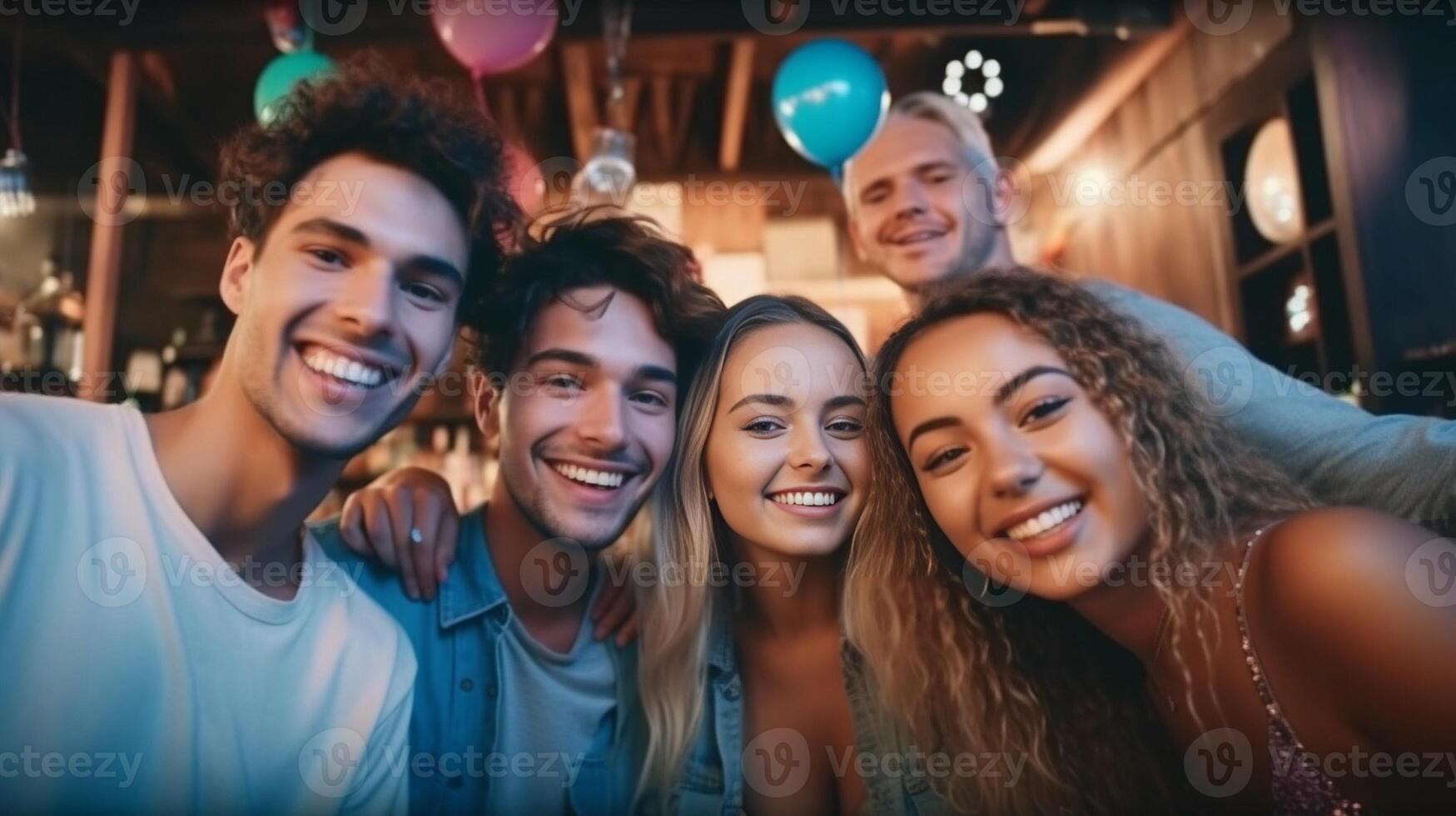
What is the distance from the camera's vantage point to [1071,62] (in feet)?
13.5

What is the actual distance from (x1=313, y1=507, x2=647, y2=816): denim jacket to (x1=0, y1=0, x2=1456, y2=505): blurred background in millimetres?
1585

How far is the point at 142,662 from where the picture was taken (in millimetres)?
1273

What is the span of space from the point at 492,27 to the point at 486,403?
1.32 meters

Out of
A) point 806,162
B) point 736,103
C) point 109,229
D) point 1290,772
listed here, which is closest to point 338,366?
point 1290,772

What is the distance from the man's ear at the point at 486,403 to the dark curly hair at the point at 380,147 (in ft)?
0.58

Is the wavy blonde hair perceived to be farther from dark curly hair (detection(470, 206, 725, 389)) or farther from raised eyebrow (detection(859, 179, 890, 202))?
raised eyebrow (detection(859, 179, 890, 202))

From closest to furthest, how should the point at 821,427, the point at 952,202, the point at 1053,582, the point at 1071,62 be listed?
the point at 1053,582 → the point at 821,427 → the point at 952,202 → the point at 1071,62

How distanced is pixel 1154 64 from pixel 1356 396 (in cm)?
187

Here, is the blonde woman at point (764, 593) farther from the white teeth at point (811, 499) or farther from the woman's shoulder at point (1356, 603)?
the woman's shoulder at point (1356, 603)

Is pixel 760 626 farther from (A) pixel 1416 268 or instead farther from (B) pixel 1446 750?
(A) pixel 1416 268

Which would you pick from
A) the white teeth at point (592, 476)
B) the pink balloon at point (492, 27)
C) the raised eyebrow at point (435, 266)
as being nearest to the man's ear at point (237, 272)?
the raised eyebrow at point (435, 266)

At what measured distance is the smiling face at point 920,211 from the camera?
8.02 feet

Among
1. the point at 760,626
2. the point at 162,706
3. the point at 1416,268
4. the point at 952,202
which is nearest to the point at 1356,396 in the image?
the point at 1416,268

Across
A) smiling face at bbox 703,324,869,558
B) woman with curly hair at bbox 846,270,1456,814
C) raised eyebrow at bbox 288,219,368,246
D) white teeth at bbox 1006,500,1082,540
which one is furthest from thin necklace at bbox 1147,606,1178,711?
raised eyebrow at bbox 288,219,368,246
